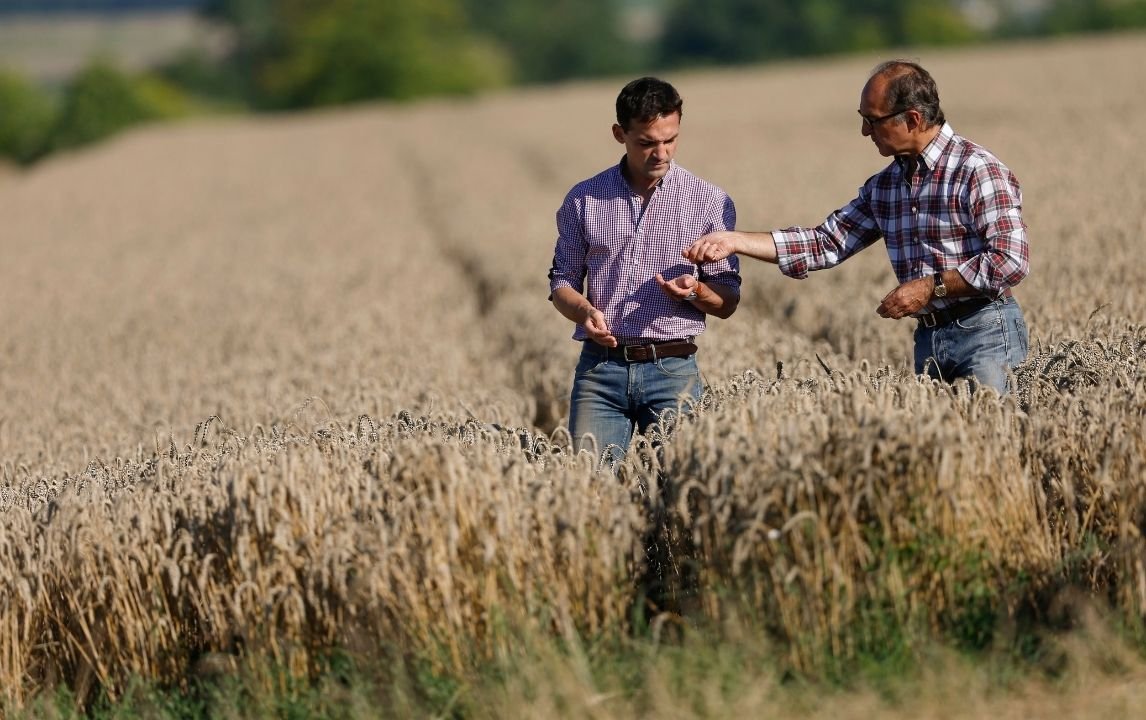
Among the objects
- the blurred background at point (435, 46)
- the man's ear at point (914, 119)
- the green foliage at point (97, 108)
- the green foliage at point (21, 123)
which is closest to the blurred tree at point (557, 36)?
the blurred background at point (435, 46)

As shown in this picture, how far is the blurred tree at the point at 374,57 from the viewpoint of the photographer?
86.1 metres

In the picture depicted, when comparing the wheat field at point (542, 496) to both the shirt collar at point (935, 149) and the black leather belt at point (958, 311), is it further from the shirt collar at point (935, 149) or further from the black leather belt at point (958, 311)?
the shirt collar at point (935, 149)

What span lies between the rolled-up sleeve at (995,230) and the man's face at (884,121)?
33 cm

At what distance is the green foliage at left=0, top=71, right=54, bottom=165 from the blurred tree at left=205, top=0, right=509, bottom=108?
558 inches

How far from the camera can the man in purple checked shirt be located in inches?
254

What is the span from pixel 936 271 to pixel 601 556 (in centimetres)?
198

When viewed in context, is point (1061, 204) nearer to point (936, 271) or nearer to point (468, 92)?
point (936, 271)

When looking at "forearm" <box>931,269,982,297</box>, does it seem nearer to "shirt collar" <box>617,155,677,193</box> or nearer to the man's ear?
the man's ear

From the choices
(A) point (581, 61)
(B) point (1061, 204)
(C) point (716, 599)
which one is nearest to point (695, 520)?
(C) point (716, 599)

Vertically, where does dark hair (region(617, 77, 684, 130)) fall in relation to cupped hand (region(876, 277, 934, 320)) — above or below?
above

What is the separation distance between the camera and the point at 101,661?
6004mm

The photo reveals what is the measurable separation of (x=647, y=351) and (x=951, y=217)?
142 centimetres

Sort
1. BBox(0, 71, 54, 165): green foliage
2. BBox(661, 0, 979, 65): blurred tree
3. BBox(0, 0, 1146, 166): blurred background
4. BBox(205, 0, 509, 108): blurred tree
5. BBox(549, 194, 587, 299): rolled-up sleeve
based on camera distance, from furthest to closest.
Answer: BBox(661, 0, 979, 65): blurred tree
BBox(205, 0, 509, 108): blurred tree
BBox(0, 0, 1146, 166): blurred background
BBox(0, 71, 54, 165): green foliage
BBox(549, 194, 587, 299): rolled-up sleeve

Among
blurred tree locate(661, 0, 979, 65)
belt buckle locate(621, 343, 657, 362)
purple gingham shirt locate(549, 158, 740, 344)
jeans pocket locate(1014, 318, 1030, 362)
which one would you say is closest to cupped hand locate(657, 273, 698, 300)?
purple gingham shirt locate(549, 158, 740, 344)
